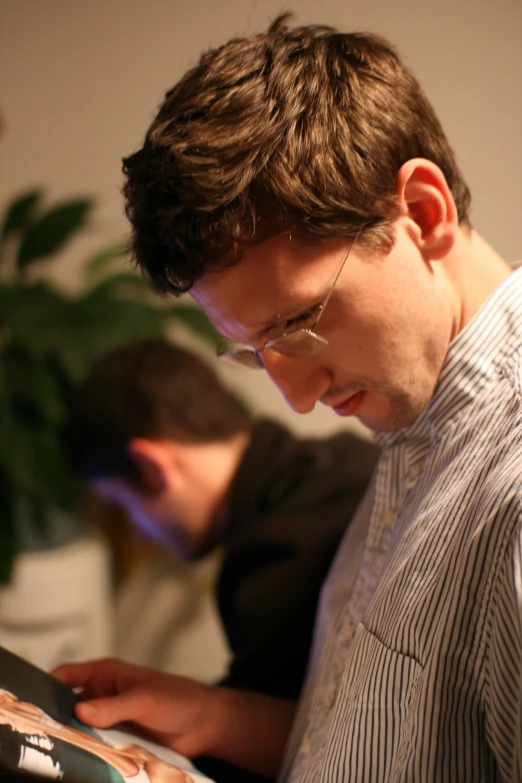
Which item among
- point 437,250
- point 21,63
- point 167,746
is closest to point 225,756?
point 167,746

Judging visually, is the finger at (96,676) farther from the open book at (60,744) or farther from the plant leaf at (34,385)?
the plant leaf at (34,385)

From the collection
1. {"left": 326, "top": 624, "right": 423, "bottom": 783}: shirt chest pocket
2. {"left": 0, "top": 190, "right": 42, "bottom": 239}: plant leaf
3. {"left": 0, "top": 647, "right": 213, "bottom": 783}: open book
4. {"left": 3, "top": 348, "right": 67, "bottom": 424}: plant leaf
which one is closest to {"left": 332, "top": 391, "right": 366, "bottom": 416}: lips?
{"left": 326, "top": 624, "right": 423, "bottom": 783}: shirt chest pocket

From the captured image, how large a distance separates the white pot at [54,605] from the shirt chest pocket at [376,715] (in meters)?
1.56

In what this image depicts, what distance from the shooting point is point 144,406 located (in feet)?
6.07

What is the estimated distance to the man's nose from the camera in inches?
31.7

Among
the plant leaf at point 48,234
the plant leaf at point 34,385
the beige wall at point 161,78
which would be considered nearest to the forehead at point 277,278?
the beige wall at point 161,78

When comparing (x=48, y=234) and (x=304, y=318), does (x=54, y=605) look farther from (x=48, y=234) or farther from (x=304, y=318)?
(x=304, y=318)

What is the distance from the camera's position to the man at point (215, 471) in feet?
4.42

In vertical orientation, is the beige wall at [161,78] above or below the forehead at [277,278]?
above

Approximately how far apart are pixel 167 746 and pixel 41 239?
1673 mm

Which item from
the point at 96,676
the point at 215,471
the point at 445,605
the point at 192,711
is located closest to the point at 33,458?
the point at 215,471

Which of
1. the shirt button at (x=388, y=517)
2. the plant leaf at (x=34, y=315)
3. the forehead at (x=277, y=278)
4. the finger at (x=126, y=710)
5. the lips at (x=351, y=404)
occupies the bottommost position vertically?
the finger at (x=126, y=710)

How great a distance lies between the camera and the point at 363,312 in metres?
0.75

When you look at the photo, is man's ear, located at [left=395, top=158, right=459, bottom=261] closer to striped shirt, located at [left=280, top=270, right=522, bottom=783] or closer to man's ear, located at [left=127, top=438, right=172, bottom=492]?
striped shirt, located at [left=280, top=270, right=522, bottom=783]
